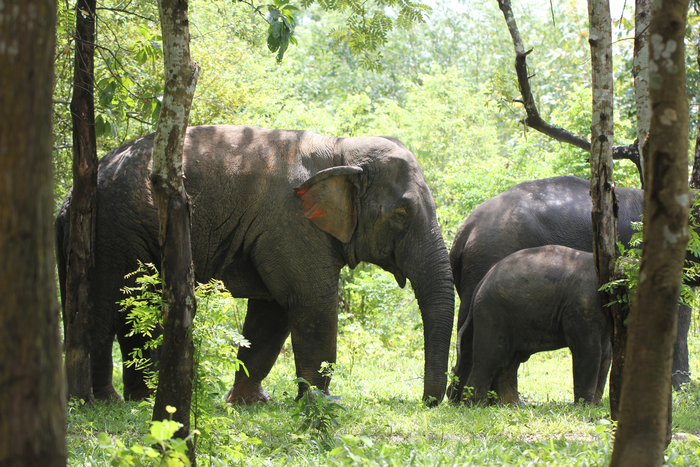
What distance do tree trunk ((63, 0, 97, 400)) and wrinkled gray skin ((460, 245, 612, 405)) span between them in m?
3.83

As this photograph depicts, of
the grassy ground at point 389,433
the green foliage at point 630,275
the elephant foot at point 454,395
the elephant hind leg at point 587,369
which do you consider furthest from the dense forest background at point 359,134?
the green foliage at point 630,275

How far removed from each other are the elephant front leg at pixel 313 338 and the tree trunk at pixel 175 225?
2.83m

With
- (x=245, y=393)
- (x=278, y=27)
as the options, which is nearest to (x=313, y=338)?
(x=245, y=393)

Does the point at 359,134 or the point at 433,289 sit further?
the point at 359,134

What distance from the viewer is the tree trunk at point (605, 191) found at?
171 inches

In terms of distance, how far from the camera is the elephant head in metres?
7.00

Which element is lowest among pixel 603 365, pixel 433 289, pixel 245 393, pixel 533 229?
pixel 245 393

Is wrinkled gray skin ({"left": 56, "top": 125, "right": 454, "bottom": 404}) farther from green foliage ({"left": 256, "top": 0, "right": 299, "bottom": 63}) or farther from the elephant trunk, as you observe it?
green foliage ({"left": 256, "top": 0, "right": 299, "bottom": 63})

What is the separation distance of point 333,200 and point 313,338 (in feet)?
4.69

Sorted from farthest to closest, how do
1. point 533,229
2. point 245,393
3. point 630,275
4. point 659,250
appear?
point 533,229, point 245,393, point 630,275, point 659,250

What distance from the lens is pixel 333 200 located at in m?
6.84

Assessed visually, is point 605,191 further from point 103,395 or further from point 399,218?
point 103,395

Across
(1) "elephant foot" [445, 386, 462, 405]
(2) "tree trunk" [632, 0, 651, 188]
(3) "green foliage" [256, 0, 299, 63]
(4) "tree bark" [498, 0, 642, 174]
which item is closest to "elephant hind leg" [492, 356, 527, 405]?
(1) "elephant foot" [445, 386, 462, 405]

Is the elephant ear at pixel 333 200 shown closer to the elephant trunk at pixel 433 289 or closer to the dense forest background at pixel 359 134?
the elephant trunk at pixel 433 289
